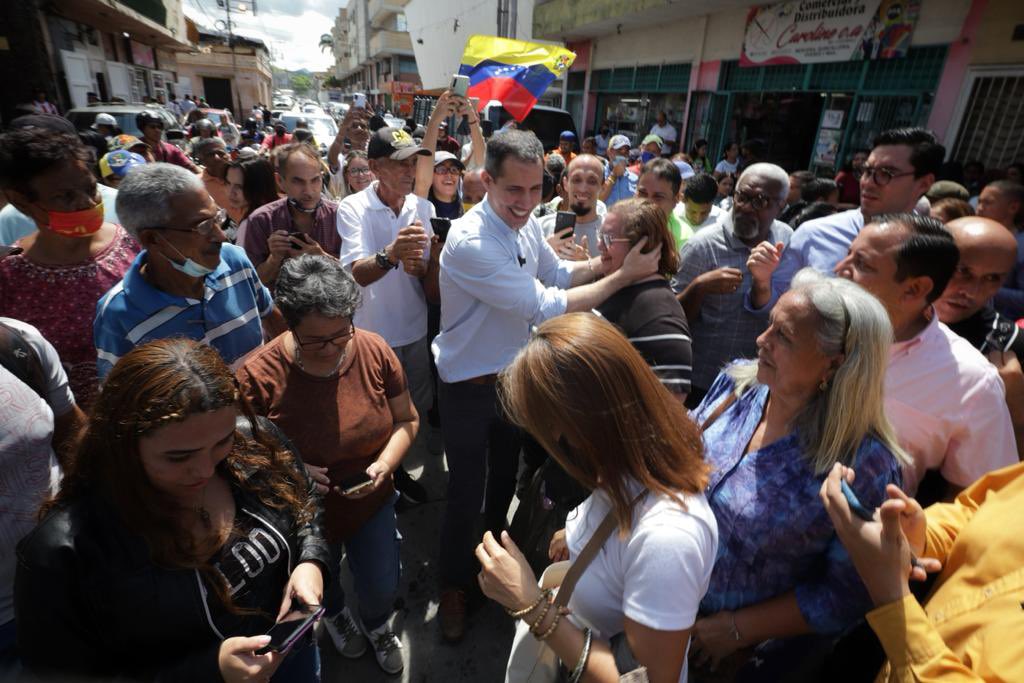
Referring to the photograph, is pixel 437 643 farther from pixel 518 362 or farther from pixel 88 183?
pixel 88 183

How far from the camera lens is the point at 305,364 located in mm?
2037

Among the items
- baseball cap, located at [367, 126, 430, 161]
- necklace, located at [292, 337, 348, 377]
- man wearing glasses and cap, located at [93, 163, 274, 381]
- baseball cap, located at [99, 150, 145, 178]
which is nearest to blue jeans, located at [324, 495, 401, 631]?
necklace, located at [292, 337, 348, 377]

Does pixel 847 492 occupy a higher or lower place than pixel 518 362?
lower

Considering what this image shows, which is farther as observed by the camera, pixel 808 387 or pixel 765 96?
pixel 765 96

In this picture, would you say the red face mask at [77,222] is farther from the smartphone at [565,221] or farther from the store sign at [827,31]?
the store sign at [827,31]

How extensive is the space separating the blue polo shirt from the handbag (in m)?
1.74

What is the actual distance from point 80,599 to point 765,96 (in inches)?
532

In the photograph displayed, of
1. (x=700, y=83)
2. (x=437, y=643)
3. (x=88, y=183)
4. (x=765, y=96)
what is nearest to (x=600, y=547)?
(x=437, y=643)

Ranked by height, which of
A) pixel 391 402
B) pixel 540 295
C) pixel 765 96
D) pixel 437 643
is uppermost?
pixel 765 96

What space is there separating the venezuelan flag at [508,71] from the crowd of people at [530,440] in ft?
17.1

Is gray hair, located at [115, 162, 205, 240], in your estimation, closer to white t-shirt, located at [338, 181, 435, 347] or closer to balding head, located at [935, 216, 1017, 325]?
white t-shirt, located at [338, 181, 435, 347]

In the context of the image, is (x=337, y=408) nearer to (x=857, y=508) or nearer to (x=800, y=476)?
(x=800, y=476)

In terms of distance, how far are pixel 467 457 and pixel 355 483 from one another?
2.15 feet

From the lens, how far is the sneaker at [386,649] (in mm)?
2400
